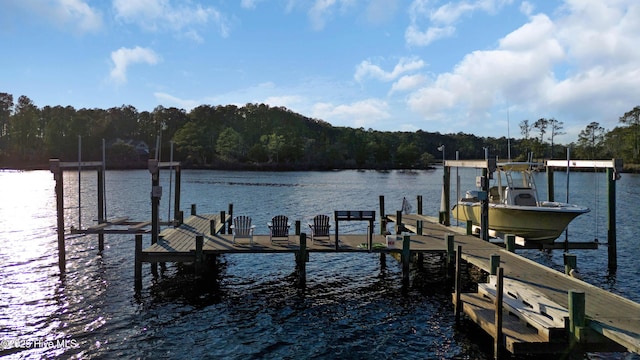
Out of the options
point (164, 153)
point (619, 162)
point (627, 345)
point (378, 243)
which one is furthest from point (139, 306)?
point (164, 153)

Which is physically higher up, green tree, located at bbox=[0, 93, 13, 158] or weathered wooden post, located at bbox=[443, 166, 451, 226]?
green tree, located at bbox=[0, 93, 13, 158]

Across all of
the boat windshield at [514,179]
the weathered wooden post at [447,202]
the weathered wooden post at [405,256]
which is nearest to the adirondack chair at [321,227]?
the weathered wooden post at [405,256]

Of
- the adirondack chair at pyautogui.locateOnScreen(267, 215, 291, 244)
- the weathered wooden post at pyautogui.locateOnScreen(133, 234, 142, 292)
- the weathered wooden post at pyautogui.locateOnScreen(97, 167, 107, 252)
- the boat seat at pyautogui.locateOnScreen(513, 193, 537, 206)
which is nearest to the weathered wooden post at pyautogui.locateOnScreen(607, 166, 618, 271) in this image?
the boat seat at pyautogui.locateOnScreen(513, 193, 537, 206)

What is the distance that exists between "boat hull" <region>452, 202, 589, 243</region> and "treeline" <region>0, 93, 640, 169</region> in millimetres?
126750

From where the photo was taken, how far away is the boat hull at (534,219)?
1958 centimetres

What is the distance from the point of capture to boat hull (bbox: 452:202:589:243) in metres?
19.6

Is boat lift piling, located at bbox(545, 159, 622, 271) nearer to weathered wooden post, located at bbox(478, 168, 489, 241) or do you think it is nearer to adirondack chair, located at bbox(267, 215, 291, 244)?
weathered wooden post, located at bbox(478, 168, 489, 241)

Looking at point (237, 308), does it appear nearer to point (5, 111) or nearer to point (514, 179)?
point (514, 179)

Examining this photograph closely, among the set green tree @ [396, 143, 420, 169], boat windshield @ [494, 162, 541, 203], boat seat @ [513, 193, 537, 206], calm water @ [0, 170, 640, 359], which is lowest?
calm water @ [0, 170, 640, 359]

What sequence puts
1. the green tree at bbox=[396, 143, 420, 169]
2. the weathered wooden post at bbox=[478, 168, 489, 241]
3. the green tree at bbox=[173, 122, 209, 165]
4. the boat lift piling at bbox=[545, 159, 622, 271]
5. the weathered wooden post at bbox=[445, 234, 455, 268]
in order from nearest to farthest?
the weathered wooden post at bbox=[445, 234, 455, 268] → the boat lift piling at bbox=[545, 159, 622, 271] → the weathered wooden post at bbox=[478, 168, 489, 241] → the green tree at bbox=[173, 122, 209, 165] → the green tree at bbox=[396, 143, 420, 169]

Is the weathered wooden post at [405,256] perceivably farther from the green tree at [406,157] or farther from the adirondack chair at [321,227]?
the green tree at [406,157]

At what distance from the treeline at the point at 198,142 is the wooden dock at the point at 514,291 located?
12942cm

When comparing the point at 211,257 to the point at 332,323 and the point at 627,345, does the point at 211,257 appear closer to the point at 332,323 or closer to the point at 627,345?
the point at 332,323

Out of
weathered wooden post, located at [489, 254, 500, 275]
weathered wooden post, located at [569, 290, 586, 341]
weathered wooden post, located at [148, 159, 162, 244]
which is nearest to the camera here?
weathered wooden post, located at [569, 290, 586, 341]
